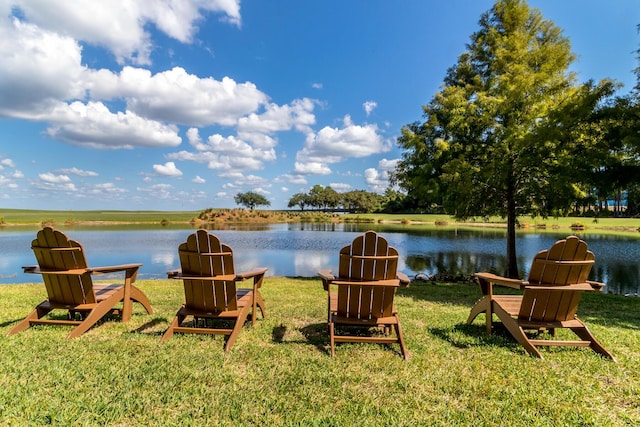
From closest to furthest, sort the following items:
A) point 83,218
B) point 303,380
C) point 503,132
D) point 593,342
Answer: point 303,380 → point 593,342 → point 503,132 → point 83,218

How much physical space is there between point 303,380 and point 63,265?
3558 mm

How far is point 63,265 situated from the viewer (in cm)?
446

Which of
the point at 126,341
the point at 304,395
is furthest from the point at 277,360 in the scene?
the point at 126,341

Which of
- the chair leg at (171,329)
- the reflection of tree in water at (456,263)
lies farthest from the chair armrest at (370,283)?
the reflection of tree in water at (456,263)

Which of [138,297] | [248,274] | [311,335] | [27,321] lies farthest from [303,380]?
[27,321]

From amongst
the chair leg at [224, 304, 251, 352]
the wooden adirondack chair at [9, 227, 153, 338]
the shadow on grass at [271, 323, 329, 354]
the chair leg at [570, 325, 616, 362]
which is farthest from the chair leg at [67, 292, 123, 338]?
the chair leg at [570, 325, 616, 362]

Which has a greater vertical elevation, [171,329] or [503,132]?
[503,132]

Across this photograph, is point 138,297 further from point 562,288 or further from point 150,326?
point 562,288

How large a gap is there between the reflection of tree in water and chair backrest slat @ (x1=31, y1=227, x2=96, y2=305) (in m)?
12.4

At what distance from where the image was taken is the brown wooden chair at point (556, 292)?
12.8 feet

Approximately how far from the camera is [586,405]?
2.86 meters

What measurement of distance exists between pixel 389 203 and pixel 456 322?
94.0m

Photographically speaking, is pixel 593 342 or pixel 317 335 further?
pixel 317 335

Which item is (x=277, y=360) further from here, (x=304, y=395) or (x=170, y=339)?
(x=170, y=339)
